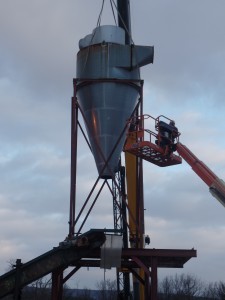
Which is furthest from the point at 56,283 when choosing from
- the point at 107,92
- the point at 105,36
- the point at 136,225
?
the point at 105,36

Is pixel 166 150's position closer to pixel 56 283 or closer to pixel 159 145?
pixel 159 145

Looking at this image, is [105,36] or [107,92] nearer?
[107,92]

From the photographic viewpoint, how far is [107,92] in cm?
2106

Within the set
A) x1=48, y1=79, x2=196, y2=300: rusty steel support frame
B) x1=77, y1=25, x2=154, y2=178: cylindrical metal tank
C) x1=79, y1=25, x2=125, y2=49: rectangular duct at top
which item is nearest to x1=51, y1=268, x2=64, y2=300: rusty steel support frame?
x1=48, y1=79, x2=196, y2=300: rusty steel support frame

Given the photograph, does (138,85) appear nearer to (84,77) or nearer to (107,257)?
(84,77)

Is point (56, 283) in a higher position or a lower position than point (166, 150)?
lower

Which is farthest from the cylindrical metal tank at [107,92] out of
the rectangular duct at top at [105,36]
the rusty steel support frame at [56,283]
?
the rusty steel support frame at [56,283]

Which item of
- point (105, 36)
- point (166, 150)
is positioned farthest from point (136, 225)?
point (105, 36)

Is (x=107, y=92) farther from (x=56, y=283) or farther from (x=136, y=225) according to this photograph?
(x=56, y=283)

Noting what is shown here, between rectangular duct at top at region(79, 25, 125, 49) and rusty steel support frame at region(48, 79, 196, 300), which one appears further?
rectangular duct at top at region(79, 25, 125, 49)

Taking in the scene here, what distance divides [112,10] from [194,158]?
343 inches

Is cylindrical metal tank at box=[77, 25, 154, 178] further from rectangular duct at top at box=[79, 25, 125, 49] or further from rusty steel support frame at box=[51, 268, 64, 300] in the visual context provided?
rusty steel support frame at box=[51, 268, 64, 300]

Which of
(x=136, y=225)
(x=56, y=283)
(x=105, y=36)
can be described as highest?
(x=105, y=36)

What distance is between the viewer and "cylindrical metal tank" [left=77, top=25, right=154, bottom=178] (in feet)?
68.9
